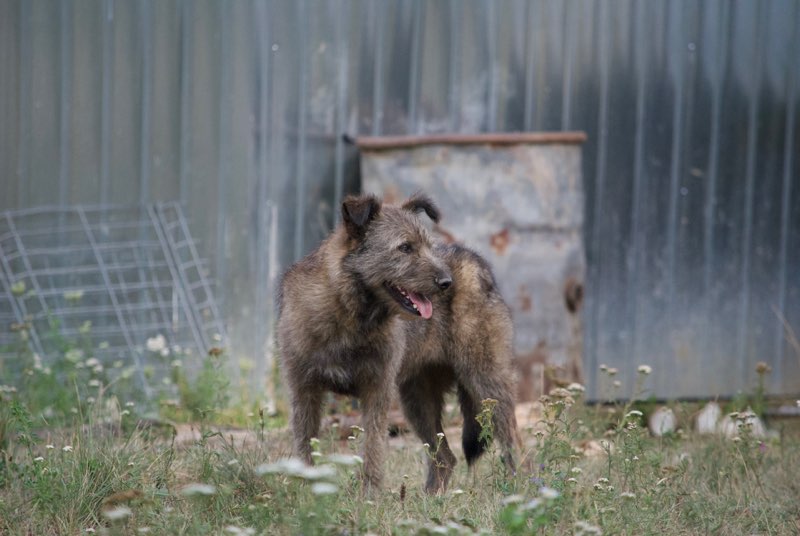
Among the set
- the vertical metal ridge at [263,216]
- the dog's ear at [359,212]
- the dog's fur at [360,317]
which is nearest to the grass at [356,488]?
the dog's fur at [360,317]

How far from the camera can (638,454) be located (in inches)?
165

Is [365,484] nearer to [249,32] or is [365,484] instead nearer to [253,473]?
[253,473]

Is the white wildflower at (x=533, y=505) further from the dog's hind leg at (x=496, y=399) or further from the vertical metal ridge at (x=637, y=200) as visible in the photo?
the vertical metal ridge at (x=637, y=200)

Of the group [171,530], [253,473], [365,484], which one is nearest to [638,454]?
[365,484]

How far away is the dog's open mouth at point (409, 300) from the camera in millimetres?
4633

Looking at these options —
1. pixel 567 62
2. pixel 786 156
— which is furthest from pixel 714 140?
pixel 567 62

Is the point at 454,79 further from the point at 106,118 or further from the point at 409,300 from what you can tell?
the point at 409,300

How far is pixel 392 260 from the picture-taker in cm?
466

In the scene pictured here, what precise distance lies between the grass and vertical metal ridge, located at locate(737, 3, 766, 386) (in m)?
2.86

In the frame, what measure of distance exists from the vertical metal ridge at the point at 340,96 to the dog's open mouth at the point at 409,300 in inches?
117

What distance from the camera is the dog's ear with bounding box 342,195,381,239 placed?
4672 millimetres

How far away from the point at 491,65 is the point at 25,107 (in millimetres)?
3255

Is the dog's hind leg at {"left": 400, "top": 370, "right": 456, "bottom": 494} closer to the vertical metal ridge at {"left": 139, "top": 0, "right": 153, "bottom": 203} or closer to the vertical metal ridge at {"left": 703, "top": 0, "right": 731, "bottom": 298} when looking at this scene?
the vertical metal ridge at {"left": 139, "top": 0, "right": 153, "bottom": 203}

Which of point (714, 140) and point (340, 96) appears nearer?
point (340, 96)
